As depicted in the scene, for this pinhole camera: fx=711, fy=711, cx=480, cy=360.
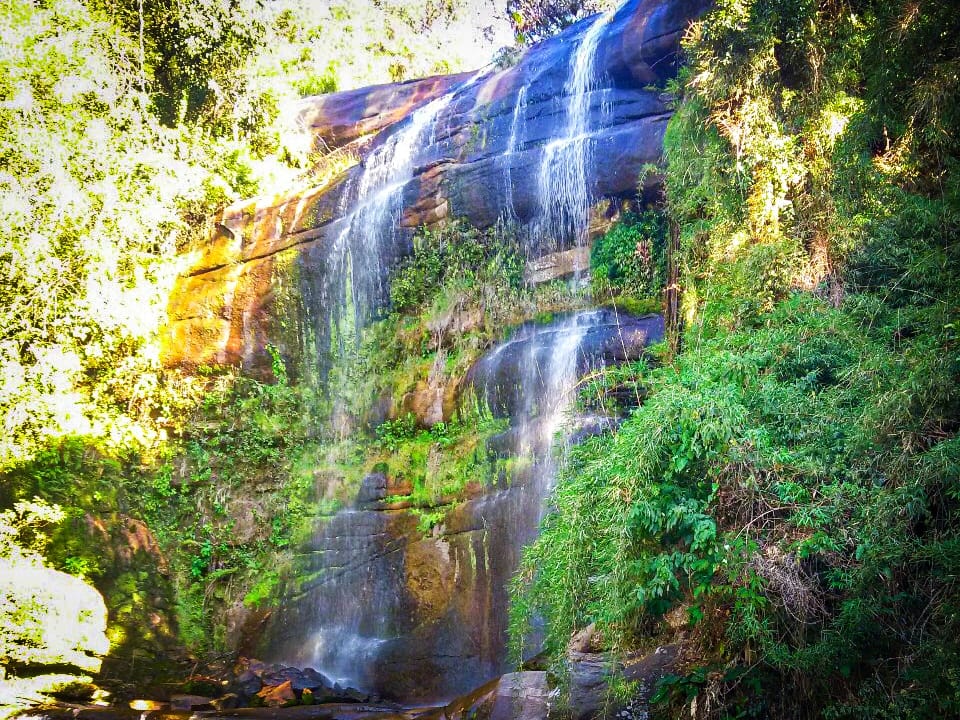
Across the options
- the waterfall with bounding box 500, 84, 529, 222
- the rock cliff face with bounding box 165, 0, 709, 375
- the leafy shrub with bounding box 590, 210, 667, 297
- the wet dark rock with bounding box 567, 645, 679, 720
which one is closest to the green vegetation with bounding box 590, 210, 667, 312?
the leafy shrub with bounding box 590, 210, 667, 297

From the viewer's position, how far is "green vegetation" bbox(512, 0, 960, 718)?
397 cm

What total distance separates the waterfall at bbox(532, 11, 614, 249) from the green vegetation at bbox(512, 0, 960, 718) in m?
4.14

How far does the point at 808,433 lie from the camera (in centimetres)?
477

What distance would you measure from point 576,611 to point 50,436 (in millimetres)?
10602

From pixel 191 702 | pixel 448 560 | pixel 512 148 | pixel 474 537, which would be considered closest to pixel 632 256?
pixel 512 148

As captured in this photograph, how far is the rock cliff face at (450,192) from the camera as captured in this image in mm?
11391

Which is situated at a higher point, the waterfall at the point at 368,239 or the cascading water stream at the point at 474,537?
the waterfall at the point at 368,239

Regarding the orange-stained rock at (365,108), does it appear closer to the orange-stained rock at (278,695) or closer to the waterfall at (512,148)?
the waterfall at (512,148)

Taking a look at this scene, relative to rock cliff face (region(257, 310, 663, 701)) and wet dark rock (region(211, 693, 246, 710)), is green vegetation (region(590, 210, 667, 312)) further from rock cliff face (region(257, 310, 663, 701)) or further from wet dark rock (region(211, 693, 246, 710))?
wet dark rock (region(211, 693, 246, 710))

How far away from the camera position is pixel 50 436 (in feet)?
39.5

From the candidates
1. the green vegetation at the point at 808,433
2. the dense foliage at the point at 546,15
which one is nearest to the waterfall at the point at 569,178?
the green vegetation at the point at 808,433

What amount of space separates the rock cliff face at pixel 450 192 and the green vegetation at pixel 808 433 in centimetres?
396

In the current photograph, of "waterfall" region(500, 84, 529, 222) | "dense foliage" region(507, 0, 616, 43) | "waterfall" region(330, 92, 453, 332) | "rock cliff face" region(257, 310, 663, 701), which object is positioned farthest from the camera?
"dense foliage" region(507, 0, 616, 43)

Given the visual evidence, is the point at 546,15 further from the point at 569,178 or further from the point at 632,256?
the point at 632,256
